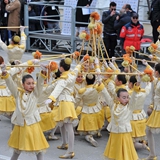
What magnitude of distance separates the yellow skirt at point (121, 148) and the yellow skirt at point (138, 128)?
0.93 m

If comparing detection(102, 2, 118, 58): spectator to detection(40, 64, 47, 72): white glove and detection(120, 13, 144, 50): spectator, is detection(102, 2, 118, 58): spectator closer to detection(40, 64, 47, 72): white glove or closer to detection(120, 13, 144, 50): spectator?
detection(120, 13, 144, 50): spectator

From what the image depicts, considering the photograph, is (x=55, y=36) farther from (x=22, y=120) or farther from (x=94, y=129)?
(x=22, y=120)

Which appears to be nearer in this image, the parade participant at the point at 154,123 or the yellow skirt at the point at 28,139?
the yellow skirt at the point at 28,139

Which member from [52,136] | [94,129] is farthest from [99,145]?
[52,136]

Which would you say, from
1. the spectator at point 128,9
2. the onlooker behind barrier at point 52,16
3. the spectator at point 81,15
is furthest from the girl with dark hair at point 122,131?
Answer: the onlooker behind barrier at point 52,16

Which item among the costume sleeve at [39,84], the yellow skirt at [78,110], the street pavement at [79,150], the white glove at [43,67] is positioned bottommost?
the street pavement at [79,150]

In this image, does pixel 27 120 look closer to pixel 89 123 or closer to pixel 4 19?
pixel 89 123

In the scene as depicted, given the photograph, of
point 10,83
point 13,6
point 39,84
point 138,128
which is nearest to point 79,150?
point 138,128

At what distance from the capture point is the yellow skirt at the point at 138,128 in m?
7.71

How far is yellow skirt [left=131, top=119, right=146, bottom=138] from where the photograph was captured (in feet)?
25.3

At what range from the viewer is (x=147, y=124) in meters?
7.45

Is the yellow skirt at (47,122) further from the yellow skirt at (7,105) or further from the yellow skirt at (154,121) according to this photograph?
the yellow skirt at (154,121)

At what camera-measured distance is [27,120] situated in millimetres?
6676

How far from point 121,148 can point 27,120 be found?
139 cm
